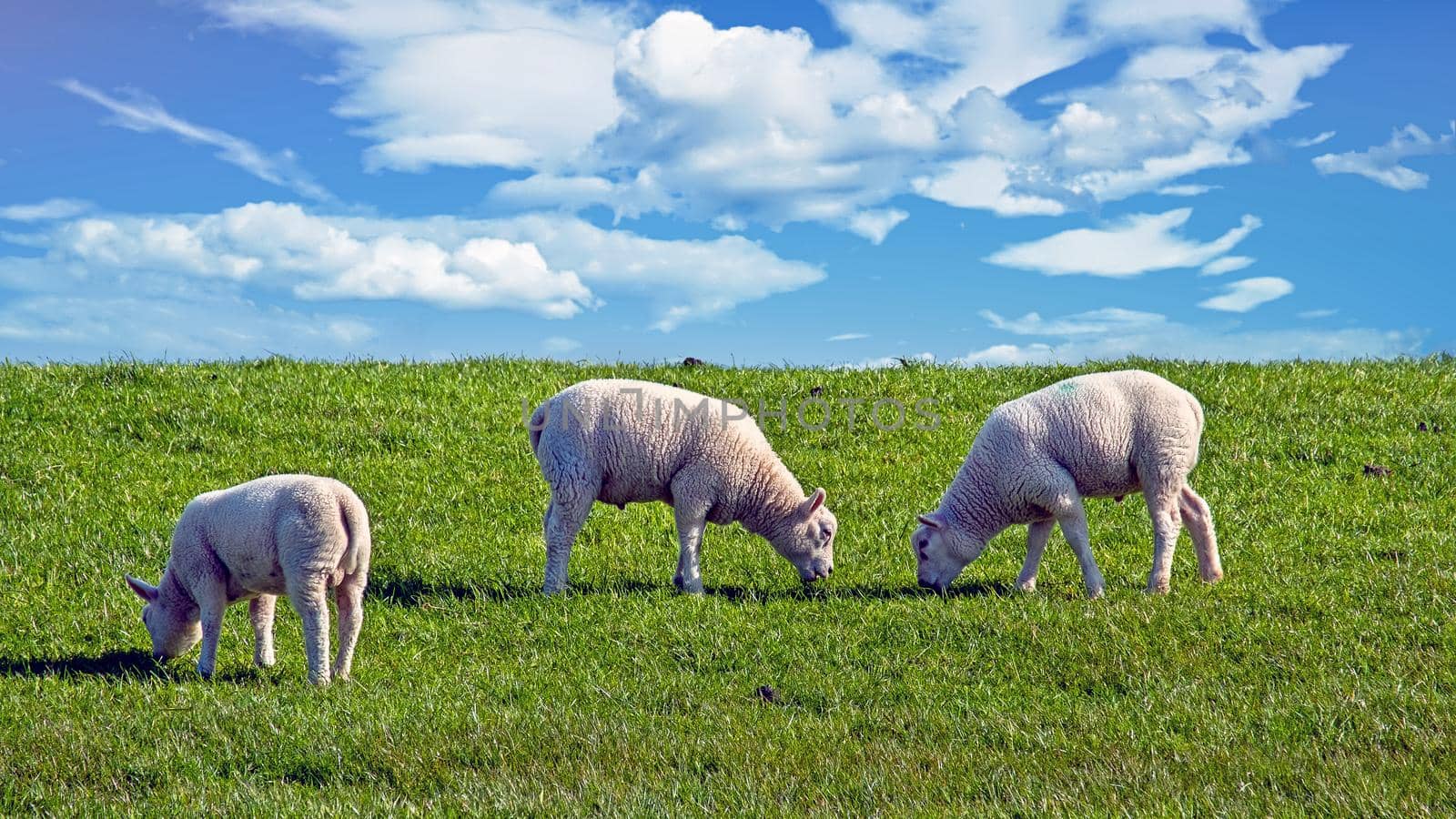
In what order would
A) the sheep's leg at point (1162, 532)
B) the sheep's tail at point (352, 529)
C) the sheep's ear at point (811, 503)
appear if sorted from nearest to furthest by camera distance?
the sheep's tail at point (352, 529) → the sheep's leg at point (1162, 532) → the sheep's ear at point (811, 503)

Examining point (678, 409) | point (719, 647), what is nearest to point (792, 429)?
point (678, 409)

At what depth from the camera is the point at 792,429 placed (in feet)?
52.0

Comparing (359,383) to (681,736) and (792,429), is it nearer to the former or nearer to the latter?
(792,429)

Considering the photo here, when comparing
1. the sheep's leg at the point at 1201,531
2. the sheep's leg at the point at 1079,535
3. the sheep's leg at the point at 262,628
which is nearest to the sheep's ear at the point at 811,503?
the sheep's leg at the point at 1079,535

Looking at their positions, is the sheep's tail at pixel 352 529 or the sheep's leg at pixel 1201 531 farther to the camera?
the sheep's leg at pixel 1201 531

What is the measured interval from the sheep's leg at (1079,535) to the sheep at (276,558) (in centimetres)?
521

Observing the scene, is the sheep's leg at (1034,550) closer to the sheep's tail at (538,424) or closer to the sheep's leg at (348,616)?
the sheep's tail at (538,424)

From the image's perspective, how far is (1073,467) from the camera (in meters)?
9.46

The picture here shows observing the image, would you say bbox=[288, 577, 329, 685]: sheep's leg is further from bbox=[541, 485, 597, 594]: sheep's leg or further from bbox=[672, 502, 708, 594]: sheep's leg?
bbox=[672, 502, 708, 594]: sheep's leg

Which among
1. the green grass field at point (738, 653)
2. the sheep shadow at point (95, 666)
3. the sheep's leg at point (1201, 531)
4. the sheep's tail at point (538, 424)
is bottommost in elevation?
the sheep shadow at point (95, 666)

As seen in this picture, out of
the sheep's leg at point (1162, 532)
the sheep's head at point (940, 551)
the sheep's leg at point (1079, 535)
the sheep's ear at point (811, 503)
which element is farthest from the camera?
the sheep's ear at point (811, 503)

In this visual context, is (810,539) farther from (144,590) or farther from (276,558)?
(144,590)

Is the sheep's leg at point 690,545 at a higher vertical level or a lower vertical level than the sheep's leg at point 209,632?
higher

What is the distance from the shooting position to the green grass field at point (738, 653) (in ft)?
19.4
